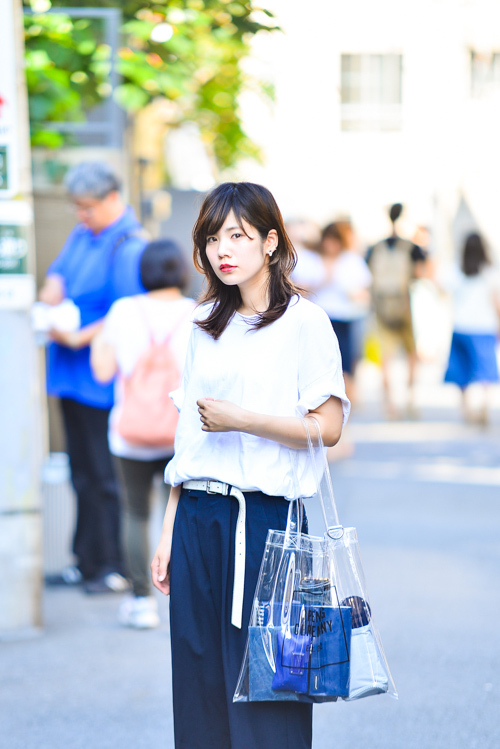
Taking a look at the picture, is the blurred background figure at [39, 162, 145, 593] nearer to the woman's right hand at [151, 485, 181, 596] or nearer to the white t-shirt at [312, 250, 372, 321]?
the woman's right hand at [151, 485, 181, 596]

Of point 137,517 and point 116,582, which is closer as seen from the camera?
point 137,517

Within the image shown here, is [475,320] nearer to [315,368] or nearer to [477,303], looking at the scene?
[477,303]

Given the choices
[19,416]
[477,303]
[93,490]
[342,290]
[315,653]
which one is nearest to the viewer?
[315,653]

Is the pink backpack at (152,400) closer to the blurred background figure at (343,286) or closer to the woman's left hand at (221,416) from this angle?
the woman's left hand at (221,416)

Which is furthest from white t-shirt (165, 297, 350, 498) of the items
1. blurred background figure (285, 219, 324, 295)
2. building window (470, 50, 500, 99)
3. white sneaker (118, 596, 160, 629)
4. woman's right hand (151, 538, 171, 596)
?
building window (470, 50, 500, 99)

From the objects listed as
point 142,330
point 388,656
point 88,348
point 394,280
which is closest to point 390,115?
point 394,280

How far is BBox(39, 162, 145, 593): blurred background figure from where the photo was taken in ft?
19.0

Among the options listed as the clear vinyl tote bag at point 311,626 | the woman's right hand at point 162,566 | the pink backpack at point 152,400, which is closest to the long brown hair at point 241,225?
the clear vinyl tote bag at point 311,626

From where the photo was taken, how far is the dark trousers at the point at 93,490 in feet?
19.6

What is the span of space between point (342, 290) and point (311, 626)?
7921mm

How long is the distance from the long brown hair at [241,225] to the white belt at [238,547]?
1.25ft

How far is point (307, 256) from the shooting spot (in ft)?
34.7

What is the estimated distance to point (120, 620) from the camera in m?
5.48

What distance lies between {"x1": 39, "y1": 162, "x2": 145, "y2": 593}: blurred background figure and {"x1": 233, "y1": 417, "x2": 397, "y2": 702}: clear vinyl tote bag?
3.19 meters
